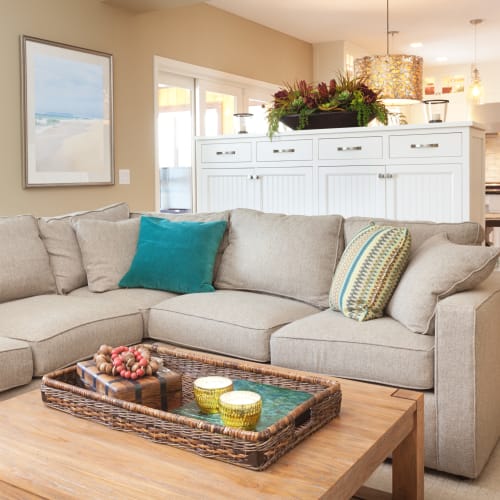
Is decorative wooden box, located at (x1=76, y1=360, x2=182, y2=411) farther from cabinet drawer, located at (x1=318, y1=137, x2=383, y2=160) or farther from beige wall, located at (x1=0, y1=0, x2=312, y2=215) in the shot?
beige wall, located at (x1=0, y1=0, x2=312, y2=215)

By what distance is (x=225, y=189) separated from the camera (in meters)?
4.77

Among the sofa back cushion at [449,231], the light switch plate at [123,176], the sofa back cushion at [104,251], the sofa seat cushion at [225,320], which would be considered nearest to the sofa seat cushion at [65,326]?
the sofa seat cushion at [225,320]

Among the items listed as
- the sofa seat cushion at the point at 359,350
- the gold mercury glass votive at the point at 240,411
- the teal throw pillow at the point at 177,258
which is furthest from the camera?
the teal throw pillow at the point at 177,258

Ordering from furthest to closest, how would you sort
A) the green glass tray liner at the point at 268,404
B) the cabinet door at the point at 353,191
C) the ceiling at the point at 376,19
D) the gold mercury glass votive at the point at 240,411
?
the ceiling at the point at 376,19 < the cabinet door at the point at 353,191 < the green glass tray liner at the point at 268,404 < the gold mercury glass votive at the point at 240,411

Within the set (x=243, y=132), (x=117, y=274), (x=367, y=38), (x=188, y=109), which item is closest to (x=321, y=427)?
(x=117, y=274)

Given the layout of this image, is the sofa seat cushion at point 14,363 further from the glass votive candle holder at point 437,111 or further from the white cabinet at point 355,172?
the glass votive candle holder at point 437,111

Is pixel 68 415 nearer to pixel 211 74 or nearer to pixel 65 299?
pixel 65 299

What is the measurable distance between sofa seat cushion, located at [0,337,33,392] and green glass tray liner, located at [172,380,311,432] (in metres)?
0.85

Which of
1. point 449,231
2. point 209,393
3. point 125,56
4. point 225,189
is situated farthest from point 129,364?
point 125,56

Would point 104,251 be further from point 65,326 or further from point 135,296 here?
point 65,326

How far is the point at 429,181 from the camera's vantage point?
3.98 m

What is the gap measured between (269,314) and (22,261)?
4.03 ft

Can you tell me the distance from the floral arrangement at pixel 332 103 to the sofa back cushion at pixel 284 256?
1.22 meters

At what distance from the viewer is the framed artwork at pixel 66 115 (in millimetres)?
4594
